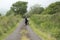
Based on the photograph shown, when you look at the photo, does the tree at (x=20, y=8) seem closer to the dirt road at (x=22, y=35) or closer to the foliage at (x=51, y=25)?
the foliage at (x=51, y=25)

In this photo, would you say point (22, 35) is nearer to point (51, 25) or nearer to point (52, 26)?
point (52, 26)

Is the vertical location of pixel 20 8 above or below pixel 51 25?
below

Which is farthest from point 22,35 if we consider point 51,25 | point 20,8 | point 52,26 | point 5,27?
point 20,8

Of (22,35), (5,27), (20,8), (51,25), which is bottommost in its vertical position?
(20,8)

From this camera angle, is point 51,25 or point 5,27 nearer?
point 51,25

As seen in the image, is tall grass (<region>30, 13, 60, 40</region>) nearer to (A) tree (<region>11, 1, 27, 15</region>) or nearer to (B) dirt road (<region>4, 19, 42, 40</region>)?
(B) dirt road (<region>4, 19, 42, 40</region>)

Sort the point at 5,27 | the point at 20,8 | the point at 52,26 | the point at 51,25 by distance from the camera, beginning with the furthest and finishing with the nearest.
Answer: the point at 20,8 < the point at 5,27 < the point at 51,25 < the point at 52,26

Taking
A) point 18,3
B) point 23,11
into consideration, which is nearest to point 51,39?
point 23,11

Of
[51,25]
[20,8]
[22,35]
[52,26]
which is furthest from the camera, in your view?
[20,8]

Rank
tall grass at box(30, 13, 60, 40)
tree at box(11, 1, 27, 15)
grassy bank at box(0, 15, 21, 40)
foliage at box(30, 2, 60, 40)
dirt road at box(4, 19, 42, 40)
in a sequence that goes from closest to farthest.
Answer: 1. dirt road at box(4, 19, 42, 40)
2. tall grass at box(30, 13, 60, 40)
3. foliage at box(30, 2, 60, 40)
4. grassy bank at box(0, 15, 21, 40)
5. tree at box(11, 1, 27, 15)

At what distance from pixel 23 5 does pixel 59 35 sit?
357ft

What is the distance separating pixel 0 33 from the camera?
24500 millimetres

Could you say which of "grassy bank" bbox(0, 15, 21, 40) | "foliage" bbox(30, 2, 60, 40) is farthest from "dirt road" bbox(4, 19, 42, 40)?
"foliage" bbox(30, 2, 60, 40)

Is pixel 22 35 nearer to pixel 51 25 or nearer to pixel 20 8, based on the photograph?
pixel 51 25
